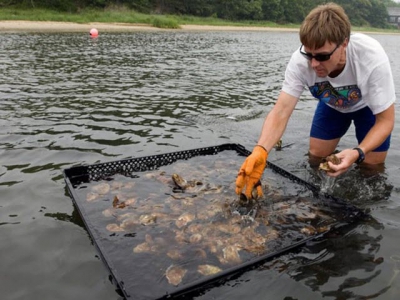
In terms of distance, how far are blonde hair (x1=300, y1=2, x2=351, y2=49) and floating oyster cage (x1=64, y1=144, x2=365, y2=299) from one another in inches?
76.6

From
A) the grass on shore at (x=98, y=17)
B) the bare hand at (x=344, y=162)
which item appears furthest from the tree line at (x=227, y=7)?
the bare hand at (x=344, y=162)

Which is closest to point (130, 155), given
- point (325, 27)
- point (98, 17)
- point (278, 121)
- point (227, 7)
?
point (278, 121)

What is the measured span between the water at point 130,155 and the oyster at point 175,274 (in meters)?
0.26

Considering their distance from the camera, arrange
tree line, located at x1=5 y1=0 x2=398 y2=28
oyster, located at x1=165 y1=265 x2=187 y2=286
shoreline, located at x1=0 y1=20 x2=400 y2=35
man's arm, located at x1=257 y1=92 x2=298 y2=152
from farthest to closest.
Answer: tree line, located at x1=5 y1=0 x2=398 y2=28 < shoreline, located at x1=0 y1=20 x2=400 y2=35 < man's arm, located at x1=257 y1=92 x2=298 y2=152 < oyster, located at x1=165 y1=265 x2=187 y2=286

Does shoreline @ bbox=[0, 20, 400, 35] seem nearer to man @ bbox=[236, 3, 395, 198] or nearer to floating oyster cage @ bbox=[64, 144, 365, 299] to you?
floating oyster cage @ bbox=[64, 144, 365, 299]

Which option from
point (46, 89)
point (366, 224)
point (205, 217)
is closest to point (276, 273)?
point (205, 217)

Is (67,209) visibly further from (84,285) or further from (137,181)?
(84,285)

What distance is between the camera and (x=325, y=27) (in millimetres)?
3693

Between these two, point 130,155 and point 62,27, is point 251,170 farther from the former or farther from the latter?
point 62,27

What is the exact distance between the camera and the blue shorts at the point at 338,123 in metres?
5.35

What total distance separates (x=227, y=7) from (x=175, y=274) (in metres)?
66.0

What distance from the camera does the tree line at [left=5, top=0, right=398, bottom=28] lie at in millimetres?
43469

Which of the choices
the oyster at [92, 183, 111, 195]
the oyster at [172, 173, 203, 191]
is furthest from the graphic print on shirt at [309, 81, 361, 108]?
the oyster at [92, 183, 111, 195]

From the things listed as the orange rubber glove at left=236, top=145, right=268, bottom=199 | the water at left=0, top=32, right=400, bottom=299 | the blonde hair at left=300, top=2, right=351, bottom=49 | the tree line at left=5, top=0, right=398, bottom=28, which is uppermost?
the tree line at left=5, top=0, right=398, bottom=28
